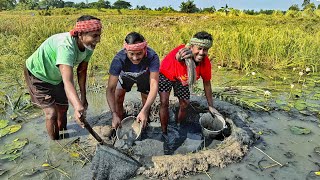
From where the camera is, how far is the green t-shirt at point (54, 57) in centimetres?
223

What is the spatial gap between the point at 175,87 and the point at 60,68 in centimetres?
145

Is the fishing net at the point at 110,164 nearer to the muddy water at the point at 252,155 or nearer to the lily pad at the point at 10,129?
the muddy water at the point at 252,155

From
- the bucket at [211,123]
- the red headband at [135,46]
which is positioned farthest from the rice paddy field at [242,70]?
the red headband at [135,46]

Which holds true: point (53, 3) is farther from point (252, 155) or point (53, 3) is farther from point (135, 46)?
point (252, 155)

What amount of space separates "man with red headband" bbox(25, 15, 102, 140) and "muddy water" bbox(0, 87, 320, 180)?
0.26 meters

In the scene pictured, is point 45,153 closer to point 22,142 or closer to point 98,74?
point 22,142

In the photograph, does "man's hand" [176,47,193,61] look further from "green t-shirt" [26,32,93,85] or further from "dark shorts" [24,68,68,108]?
"dark shorts" [24,68,68,108]

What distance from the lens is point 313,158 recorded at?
9.01ft

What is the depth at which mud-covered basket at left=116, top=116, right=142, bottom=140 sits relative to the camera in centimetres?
301

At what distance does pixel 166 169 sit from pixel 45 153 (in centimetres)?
126

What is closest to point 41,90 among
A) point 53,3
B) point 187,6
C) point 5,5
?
point 187,6

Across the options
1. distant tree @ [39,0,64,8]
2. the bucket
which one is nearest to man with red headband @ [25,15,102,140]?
the bucket

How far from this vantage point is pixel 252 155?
2805mm

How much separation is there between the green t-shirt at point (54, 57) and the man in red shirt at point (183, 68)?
0.89 meters
